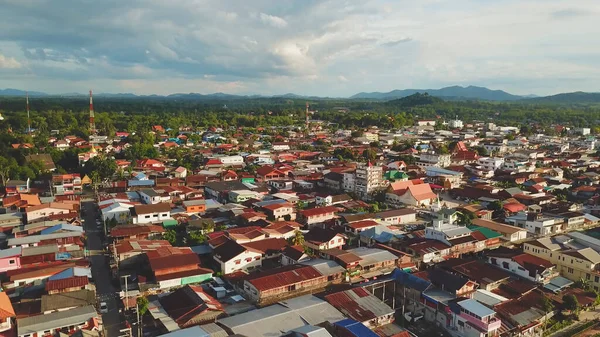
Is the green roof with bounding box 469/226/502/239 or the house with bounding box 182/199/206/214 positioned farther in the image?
the house with bounding box 182/199/206/214

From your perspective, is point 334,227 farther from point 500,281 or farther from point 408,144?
point 408,144

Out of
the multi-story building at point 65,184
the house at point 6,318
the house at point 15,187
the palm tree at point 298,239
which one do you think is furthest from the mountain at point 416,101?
the house at point 6,318

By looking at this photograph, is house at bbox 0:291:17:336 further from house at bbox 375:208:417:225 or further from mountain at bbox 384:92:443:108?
mountain at bbox 384:92:443:108

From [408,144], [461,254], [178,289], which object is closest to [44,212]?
[178,289]

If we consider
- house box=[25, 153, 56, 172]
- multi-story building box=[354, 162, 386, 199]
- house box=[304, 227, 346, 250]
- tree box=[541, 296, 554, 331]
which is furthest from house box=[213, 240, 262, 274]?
house box=[25, 153, 56, 172]

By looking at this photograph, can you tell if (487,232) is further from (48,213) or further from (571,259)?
(48,213)

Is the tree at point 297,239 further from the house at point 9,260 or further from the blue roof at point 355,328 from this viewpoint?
the house at point 9,260
